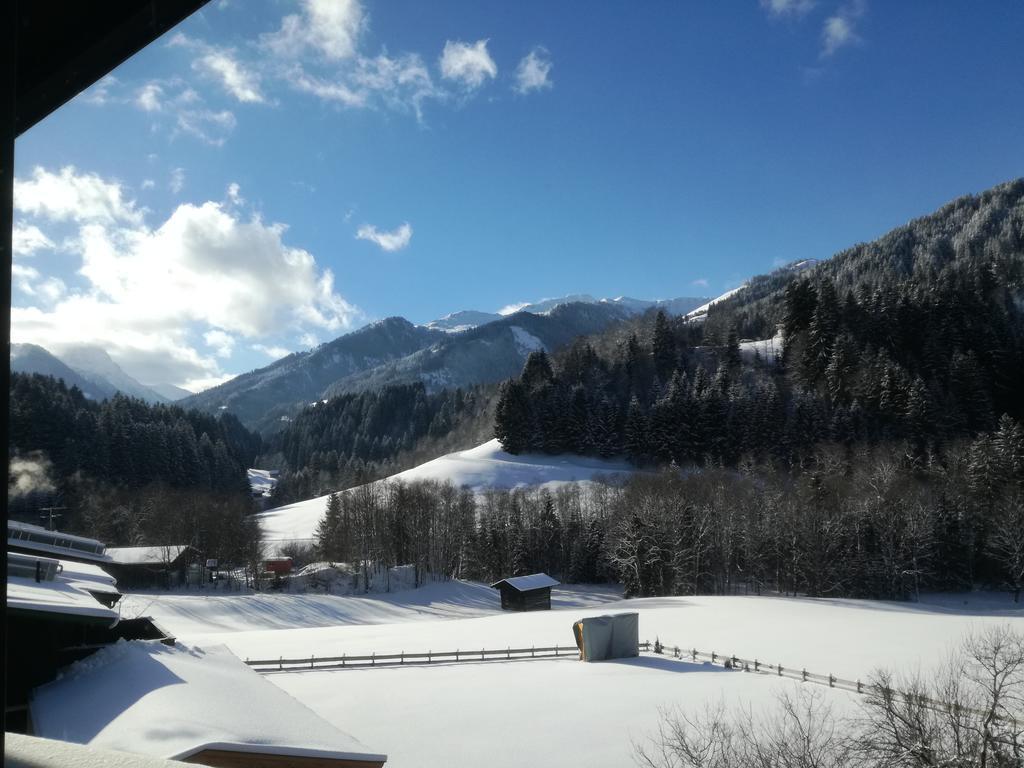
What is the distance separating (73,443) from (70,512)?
70.5ft

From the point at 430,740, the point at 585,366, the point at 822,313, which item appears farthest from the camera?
the point at 585,366

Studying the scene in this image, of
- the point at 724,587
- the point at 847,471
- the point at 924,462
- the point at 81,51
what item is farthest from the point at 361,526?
the point at 81,51

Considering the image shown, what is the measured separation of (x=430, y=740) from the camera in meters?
16.0

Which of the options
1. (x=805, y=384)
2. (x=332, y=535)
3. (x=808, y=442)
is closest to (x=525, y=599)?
(x=332, y=535)

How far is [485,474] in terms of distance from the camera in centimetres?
8356

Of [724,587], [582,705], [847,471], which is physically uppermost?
[847,471]

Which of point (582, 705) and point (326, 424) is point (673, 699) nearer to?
point (582, 705)

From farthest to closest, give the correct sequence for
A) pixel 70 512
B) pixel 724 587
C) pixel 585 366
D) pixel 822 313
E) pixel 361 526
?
pixel 585 366 < pixel 822 313 < pixel 70 512 < pixel 361 526 < pixel 724 587

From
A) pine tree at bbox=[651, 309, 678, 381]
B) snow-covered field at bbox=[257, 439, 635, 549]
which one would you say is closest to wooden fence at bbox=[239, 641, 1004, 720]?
snow-covered field at bbox=[257, 439, 635, 549]

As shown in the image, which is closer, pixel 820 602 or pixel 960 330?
pixel 820 602

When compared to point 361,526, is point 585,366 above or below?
above

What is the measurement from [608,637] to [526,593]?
2318cm

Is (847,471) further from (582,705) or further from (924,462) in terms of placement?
(582,705)

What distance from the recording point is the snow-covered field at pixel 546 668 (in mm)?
A: 16250
